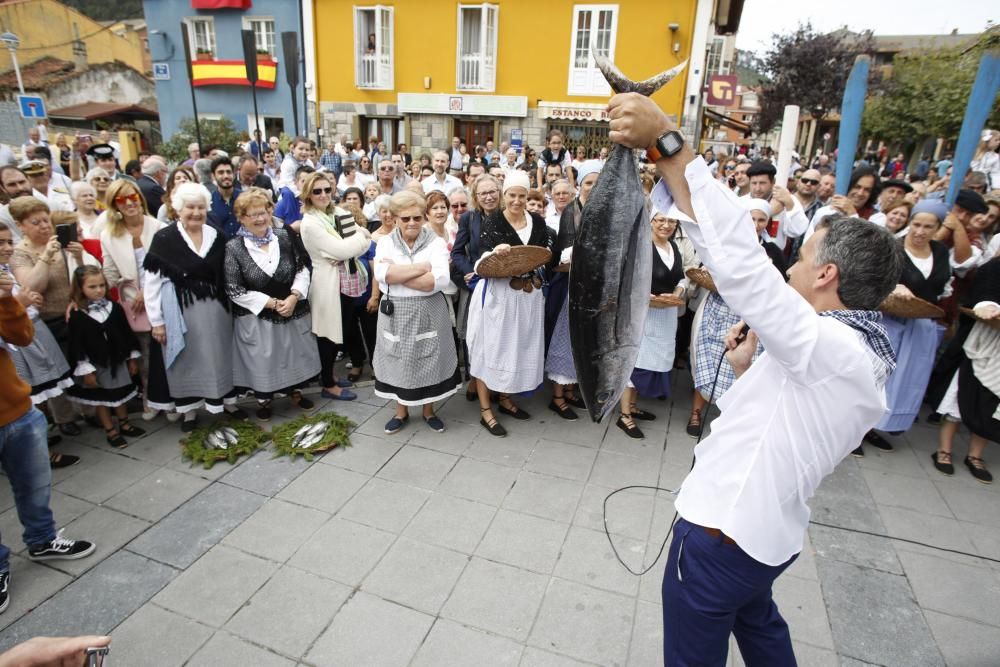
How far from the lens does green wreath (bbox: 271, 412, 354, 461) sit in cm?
441

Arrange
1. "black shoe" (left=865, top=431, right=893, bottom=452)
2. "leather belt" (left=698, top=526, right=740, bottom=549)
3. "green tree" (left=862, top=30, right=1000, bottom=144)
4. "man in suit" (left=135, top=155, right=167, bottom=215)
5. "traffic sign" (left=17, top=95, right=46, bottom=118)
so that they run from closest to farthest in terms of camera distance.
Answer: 1. "leather belt" (left=698, top=526, right=740, bottom=549)
2. "black shoe" (left=865, top=431, right=893, bottom=452)
3. "man in suit" (left=135, top=155, right=167, bottom=215)
4. "traffic sign" (left=17, top=95, right=46, bottom=118)
5. "green tree" (left=862, top=30, right=1000, bottom=144)

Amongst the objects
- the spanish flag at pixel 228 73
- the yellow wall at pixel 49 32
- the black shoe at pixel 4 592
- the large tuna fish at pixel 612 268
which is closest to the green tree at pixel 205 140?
the spanish flag at pixel 228 73

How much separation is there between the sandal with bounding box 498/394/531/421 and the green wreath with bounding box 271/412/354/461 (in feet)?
4.54

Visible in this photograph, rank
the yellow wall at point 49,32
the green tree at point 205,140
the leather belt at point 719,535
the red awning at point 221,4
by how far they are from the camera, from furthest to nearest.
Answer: the yellow wall at point 49,32 → the red awning at point 221,4 → the green tree at point 205,140 → the leather belt at point 719,535

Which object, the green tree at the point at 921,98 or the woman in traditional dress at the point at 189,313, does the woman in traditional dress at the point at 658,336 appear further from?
the green tree at the point at 921,98

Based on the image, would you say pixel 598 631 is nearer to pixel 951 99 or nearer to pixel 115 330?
pixel 115 330

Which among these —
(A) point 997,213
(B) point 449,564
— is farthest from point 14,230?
(A) point 997,213

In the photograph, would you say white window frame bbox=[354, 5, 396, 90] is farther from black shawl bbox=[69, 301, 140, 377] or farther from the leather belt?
the leather belt

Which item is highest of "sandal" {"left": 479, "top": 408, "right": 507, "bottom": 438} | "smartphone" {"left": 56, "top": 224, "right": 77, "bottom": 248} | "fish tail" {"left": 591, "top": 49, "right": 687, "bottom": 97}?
"fish tail" {"left": 591, "top": 49, "right": 687, "bottom": 97}

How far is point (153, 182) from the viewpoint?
6754mm

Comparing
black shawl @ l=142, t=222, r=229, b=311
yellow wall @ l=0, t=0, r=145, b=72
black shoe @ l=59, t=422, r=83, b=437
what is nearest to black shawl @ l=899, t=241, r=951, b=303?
black shawl @ l=142, t=222, r=229, b=311

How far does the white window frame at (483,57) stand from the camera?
18.8 m

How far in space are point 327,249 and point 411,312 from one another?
1.13 metres

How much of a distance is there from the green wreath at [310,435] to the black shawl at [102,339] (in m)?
1.29
